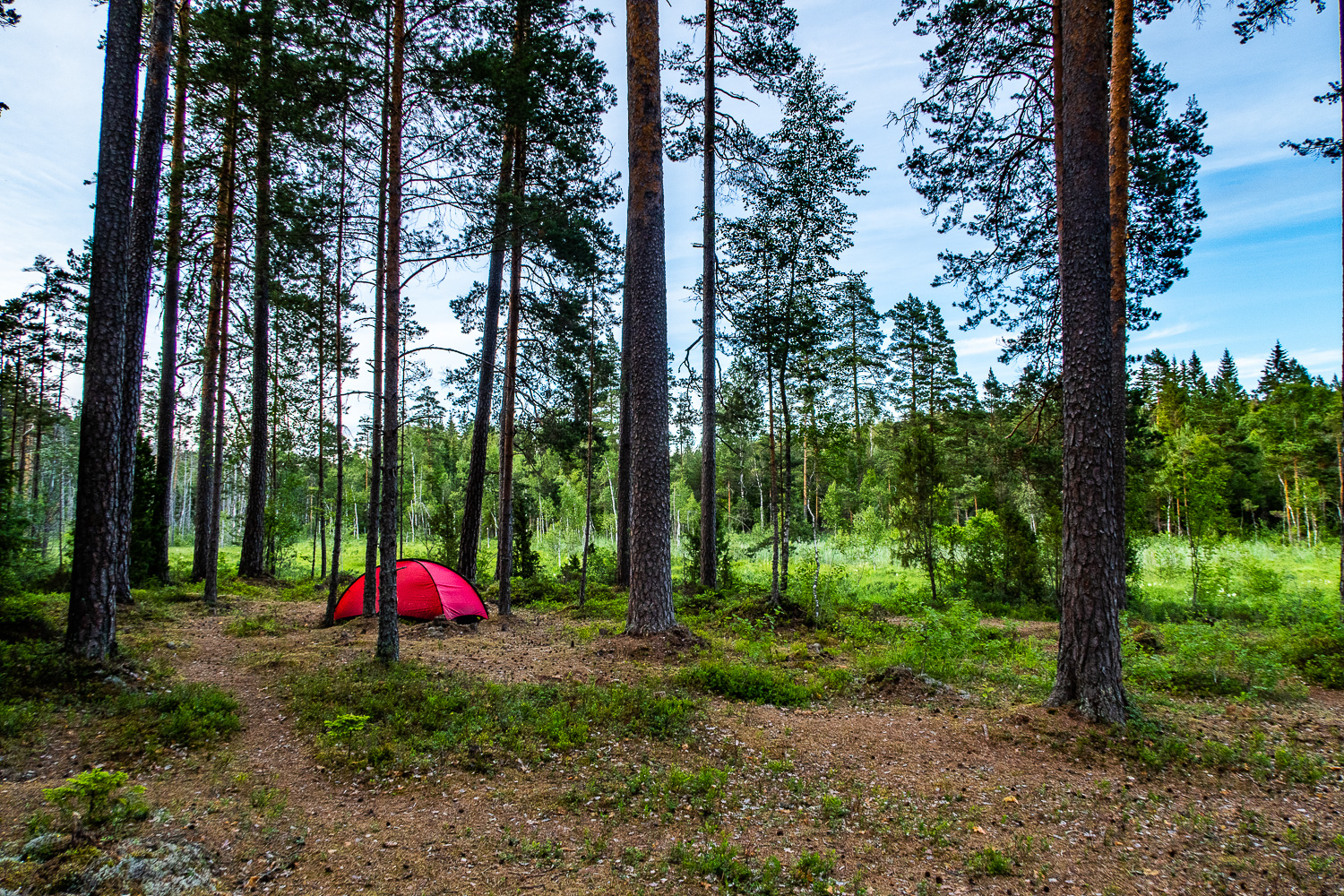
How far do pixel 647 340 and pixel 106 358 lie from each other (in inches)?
235

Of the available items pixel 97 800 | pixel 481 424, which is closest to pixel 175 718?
A: pixel 97 800

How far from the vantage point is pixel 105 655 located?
5.98m

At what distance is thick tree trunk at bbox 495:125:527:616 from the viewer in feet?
36.0

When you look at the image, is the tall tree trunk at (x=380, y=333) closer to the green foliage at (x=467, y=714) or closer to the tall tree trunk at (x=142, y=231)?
the green foliage at (x=467, y=714)

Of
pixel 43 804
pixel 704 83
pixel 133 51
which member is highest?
pixel 704 83

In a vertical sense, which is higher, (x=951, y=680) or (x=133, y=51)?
(x=133, y=51)

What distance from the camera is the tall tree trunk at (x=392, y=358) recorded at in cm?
680

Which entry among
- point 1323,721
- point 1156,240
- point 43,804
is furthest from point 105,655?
point 1156,240

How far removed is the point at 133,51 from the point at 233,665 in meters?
6.99

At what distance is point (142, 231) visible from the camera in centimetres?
859

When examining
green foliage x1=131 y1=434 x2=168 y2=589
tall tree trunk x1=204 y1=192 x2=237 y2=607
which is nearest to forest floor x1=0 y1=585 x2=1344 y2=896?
tall tree trunk x1=204 y1=192 x2=237 y2=607

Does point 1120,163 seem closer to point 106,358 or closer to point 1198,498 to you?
point 1198,498

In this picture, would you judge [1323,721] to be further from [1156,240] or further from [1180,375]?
[1180,375]

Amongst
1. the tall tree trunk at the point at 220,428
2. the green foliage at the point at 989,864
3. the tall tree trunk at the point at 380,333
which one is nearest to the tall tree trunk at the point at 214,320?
the tall tree trunk at the point at 220,428
